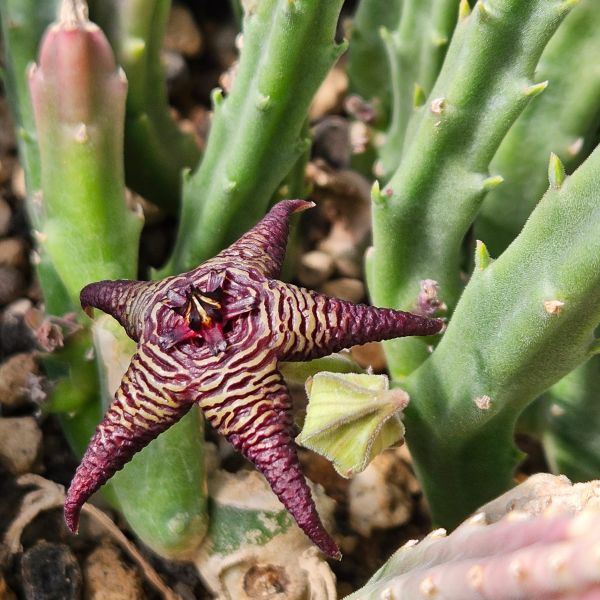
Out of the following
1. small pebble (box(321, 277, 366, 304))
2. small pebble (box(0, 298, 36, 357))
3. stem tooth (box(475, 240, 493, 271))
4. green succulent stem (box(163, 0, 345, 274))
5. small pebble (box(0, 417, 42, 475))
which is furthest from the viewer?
small pebble (box(321, 277, 366, 304))

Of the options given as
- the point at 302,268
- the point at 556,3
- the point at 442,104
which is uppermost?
the point at 556,3

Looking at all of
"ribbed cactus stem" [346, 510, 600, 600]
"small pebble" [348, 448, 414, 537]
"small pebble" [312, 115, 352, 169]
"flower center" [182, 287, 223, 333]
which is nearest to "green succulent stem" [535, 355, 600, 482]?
"small pebble" [348, 448, 414, 537]

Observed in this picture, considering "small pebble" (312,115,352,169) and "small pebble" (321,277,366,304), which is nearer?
"small pebble" (321,277,366,304)

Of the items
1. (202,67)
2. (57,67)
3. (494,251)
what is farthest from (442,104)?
(202,67)

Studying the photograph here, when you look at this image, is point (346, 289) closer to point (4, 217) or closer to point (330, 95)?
point (330, 95)

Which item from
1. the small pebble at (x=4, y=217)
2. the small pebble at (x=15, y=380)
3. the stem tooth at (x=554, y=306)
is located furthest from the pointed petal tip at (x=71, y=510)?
the small pebble at (x=4, y=217)

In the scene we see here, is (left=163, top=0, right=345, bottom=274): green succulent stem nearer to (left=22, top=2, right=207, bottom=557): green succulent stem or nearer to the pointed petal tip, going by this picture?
(left=22, top=2, right=207, bottom=557): green succulent stem

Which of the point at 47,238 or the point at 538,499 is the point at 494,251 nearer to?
the point at 538,499
